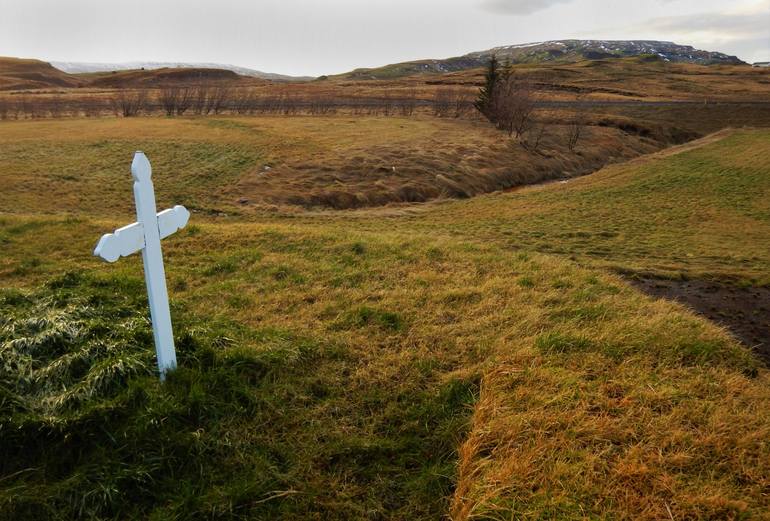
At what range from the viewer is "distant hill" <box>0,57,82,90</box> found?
74287 millimetres

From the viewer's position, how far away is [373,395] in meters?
4.14

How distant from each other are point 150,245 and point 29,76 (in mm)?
103815

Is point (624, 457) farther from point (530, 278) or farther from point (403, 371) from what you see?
point (530, 278)

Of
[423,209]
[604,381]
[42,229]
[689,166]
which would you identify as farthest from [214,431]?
[689,166]

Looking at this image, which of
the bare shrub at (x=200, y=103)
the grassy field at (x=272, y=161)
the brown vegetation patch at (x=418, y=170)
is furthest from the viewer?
the bare shrub at (x=200, y=103)

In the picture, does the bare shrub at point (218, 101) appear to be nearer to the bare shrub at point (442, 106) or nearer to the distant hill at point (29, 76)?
the bare shrub at point (442, 106)

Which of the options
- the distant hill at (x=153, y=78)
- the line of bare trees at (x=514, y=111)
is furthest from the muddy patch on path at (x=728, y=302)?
the distant hill at (x=153, y=78)

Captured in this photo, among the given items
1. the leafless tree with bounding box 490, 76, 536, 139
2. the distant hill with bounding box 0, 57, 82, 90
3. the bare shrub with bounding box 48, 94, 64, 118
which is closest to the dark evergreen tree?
the leafless tree with bounding box 490, 76, 536, 139

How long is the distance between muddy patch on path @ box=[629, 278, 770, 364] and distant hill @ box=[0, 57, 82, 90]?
86450 mm

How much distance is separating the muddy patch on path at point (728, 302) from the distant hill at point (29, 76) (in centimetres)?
8645

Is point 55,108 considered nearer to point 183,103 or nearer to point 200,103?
point 183,103

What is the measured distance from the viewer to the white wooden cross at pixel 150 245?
3.53m

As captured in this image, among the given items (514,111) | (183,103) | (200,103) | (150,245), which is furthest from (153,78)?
(150,245)

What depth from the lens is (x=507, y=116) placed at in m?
38.5
